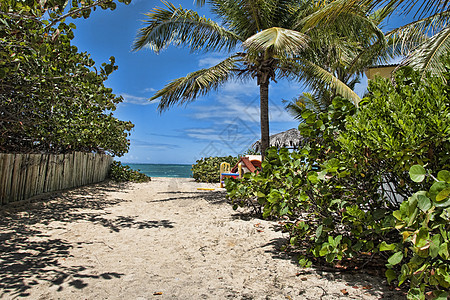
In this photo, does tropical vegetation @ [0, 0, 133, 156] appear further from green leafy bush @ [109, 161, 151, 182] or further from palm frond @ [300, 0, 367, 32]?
green leafy bush @ [109, 161, 151, 182]

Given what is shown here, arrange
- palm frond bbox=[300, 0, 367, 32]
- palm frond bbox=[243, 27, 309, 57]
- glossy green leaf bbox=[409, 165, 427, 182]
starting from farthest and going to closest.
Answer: palm frond bbox=[243, 27, 309, 57] → palm frond bbox=[300, 0, 367, 32] → glossy green leaf bbox=[409, 165, 427, 182]

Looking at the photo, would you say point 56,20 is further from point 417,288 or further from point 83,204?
point 83,204

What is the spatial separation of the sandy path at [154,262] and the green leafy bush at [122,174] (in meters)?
9.15

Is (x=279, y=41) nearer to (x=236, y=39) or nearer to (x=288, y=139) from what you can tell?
(x=236, y=39)

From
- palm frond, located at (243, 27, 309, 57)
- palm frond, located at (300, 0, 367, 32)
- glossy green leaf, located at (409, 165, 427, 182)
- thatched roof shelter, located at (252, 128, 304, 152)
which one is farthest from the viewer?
thatched roof shelter, located at (252, 128, 304, 152)

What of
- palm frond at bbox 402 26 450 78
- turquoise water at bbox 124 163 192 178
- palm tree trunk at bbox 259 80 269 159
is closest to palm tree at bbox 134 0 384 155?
palm tree trunk at bbox 259 80 269 159

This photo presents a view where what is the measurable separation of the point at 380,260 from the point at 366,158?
142cm

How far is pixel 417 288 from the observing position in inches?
67.7

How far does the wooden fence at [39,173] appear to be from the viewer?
232 inches

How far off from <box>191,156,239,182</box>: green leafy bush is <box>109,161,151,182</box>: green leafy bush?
320cm

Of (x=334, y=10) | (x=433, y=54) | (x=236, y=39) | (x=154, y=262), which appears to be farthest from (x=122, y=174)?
(x=433, y=54)

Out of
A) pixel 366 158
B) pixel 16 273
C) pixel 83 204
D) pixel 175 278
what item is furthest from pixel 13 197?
pixel 366 158

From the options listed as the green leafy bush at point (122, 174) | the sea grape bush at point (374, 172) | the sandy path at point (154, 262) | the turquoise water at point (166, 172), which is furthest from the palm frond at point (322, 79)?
the turquoise water at point (166, 172)

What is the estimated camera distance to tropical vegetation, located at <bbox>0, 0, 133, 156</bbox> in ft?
10.4
